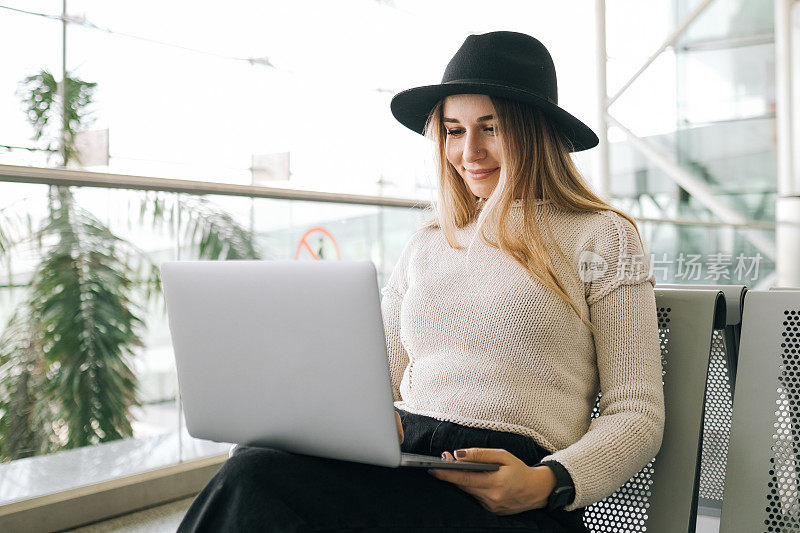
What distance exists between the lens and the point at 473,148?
1439 mm

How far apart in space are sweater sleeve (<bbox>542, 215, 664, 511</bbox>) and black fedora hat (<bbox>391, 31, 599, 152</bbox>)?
258 mm

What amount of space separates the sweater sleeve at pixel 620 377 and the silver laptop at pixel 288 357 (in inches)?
7.3

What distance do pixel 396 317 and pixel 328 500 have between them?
2.05ft

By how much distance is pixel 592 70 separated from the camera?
5648mm

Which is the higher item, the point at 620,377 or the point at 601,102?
the point at 601,102

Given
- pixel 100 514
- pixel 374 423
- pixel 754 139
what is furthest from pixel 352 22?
pixel 374 423

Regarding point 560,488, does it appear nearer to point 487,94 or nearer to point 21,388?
point 487,94

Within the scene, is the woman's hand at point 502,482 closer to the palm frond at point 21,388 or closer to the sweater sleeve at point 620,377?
the sweater sleeve at point 620,377

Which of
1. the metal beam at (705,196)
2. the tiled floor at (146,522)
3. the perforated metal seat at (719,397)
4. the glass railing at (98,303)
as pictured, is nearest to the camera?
the perforated metal seat at (719,397)

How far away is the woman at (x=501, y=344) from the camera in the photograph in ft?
3.24

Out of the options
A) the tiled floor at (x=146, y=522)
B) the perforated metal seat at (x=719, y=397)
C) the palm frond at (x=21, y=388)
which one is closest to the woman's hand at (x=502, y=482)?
the perforated metal seat at (x=719, y=397)

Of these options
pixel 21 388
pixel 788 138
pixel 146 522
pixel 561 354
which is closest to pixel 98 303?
pixel 21 388

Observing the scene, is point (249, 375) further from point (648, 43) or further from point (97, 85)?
point (648, 43)

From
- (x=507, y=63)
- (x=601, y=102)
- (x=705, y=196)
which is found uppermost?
(x=601, y=102)
